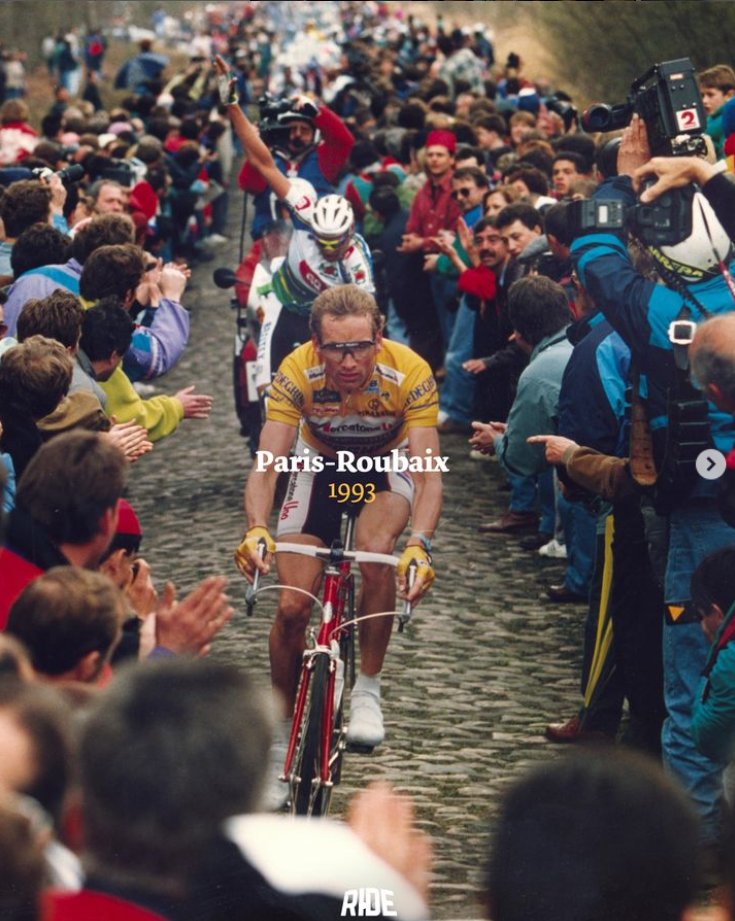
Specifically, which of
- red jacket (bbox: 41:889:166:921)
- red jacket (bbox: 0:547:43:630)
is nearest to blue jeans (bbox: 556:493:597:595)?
red jacket (bbox: 0:547:43:630)

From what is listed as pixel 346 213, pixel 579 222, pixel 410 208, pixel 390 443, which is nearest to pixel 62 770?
pixel 579 222

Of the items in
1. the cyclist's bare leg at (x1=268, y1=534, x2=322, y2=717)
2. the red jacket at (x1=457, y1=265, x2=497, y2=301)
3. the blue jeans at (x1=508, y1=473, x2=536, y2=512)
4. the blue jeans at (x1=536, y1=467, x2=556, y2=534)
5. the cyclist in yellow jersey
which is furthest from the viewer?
the red jacket at (x1=457, y1=265, x2=497, y2=301)

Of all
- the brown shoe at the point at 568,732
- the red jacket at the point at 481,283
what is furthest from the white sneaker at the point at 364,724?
the red jacket at the point at 481,283

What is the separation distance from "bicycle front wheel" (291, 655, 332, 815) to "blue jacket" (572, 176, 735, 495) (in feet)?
4.36

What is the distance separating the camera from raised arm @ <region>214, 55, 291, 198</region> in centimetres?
965

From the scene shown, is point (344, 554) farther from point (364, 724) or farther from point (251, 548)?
point (364, 724)


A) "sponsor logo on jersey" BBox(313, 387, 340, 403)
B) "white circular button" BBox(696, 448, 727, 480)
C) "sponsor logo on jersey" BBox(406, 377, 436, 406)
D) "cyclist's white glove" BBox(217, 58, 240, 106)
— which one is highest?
"cyclist's white glove" BBox(217, 58, 240, 106)

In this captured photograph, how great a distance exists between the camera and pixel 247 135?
995 centimetres

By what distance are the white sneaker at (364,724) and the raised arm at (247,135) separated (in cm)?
372

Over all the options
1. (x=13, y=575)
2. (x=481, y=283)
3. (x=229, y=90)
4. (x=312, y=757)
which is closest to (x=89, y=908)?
(x=13, y=575)

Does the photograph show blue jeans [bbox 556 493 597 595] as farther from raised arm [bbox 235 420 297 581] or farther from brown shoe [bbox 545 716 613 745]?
raised arm [bbox 235 420 297 581]

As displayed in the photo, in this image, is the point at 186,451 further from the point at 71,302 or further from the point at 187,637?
the point at 187,637

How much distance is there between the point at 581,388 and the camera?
711 centimetres

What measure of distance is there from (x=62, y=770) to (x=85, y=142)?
14263 millimetres
